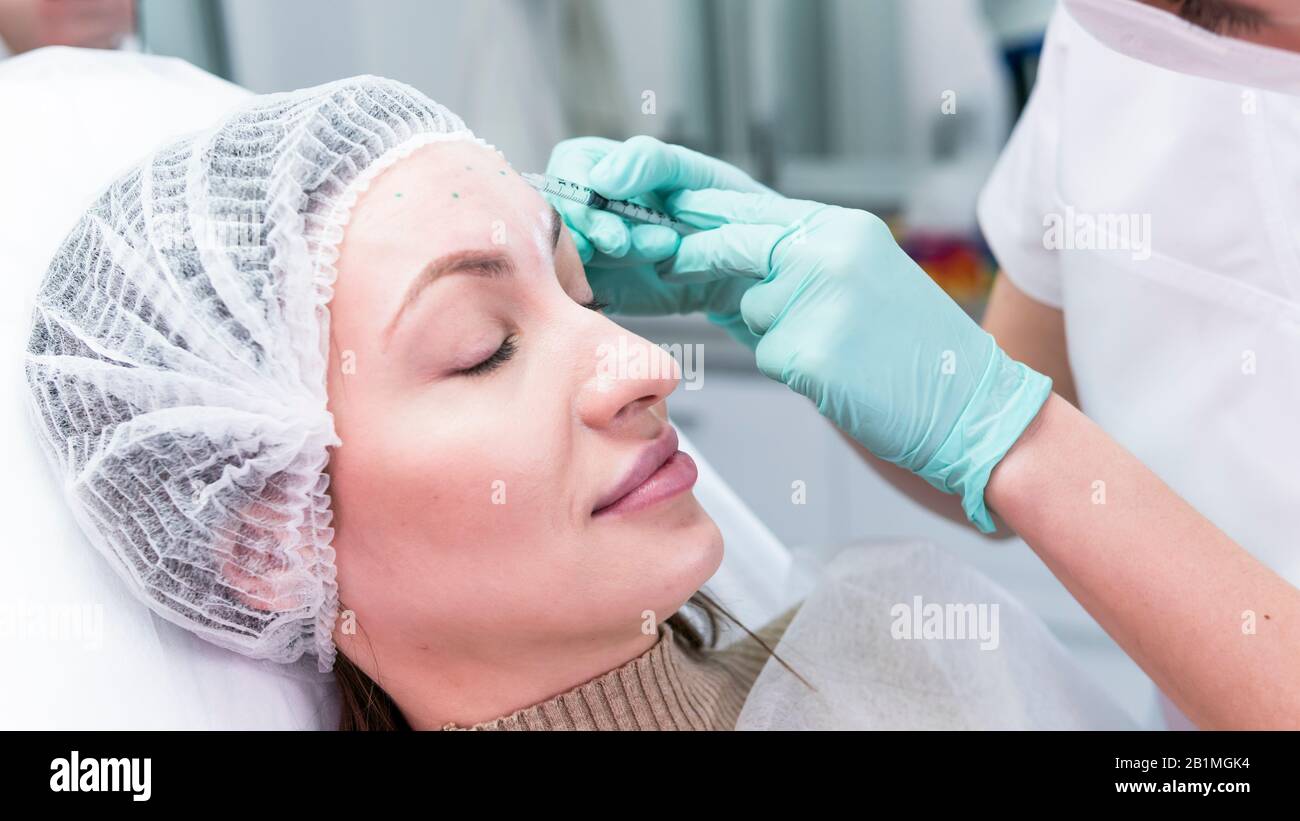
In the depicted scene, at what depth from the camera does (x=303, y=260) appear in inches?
37.3

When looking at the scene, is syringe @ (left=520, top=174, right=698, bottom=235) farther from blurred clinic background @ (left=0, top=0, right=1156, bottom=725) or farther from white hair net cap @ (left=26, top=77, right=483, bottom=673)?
blurred clinic background @ (left=0, top=0, right=1156, bottom=725)

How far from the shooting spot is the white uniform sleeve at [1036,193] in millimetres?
1297

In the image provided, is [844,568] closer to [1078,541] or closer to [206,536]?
[1078,541]

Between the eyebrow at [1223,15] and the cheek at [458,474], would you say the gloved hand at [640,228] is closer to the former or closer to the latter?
Result: the cheek at [458,474]

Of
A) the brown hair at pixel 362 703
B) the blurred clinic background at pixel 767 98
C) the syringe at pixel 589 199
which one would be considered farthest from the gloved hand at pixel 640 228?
the blurred clinic background at pixel 767 98

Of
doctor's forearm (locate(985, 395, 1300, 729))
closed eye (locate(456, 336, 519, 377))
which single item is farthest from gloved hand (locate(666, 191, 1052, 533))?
closed eye (locate(456, 336, 519, 377))

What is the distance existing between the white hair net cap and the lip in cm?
25

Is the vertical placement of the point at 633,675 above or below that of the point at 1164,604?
below

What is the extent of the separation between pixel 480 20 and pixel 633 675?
1510 mm

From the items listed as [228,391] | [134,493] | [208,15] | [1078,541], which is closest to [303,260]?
[228,391]

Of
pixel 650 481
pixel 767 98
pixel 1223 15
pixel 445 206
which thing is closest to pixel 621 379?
pixel 650 481

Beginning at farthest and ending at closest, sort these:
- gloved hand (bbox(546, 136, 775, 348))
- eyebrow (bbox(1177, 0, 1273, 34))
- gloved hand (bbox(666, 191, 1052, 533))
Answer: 1. gloved hand (bbox(546, 136, 775, 348))
2. gloved hand (bbox(666, 191, 1052, 533))
3. eyebrow (bbox(1177, 0, 1273, 34))

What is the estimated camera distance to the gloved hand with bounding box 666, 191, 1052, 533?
1012mm

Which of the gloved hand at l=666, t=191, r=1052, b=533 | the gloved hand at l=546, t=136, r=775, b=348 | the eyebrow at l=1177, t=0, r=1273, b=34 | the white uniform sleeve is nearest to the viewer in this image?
the eyebrow at l=1177, t=0, r=1273, b=34
